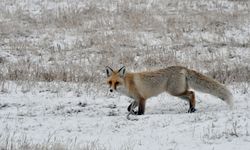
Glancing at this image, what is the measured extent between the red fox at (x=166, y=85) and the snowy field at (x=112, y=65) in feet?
0.93

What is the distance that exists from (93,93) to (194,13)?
1104 centimetres

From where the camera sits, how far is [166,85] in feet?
29.7

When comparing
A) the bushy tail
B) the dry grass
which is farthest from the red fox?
the dry grass

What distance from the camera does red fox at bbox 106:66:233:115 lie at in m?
8.72

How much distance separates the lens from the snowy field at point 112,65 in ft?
23.0

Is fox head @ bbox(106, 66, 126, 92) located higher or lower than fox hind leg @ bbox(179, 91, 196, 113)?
higher

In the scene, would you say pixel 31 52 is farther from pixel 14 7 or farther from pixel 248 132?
pixel 248 132

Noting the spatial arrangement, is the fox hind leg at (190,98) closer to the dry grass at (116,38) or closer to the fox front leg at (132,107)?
the fox front leg at (132,107)

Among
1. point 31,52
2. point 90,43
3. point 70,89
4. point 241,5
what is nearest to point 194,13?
point 241,5

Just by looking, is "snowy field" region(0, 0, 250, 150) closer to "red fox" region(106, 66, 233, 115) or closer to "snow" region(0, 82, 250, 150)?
"snow" region(0, 82, 250, 150)

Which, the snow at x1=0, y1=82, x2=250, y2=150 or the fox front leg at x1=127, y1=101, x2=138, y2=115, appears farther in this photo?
the fox front leg at x1=127, y1=101, x2=138, y2=115

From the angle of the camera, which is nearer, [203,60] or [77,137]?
[77,137]

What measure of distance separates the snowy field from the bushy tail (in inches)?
10.5

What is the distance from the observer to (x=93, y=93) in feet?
33.1
